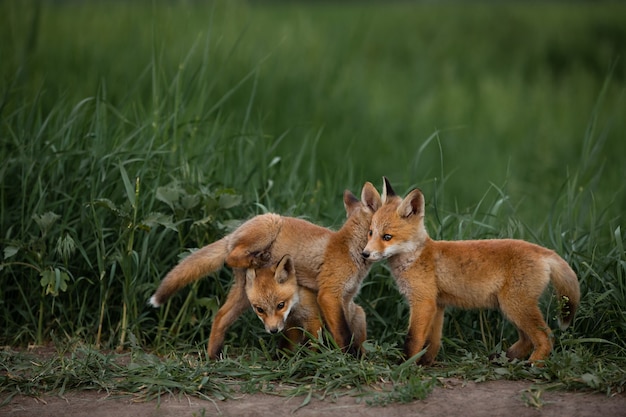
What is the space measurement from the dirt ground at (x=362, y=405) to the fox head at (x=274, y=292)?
62cm

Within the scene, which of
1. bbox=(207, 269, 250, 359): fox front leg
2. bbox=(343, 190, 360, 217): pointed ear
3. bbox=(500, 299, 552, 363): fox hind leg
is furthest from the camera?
bbox=(343, 190, 360, 217): pointed ear

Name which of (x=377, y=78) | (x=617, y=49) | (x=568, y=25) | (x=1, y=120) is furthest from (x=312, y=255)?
(x=568, y=25)

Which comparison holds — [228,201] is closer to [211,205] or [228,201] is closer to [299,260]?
[211,205]

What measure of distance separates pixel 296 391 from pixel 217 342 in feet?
3.10

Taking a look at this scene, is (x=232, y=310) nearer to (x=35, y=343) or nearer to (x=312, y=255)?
(x=312, y=255)

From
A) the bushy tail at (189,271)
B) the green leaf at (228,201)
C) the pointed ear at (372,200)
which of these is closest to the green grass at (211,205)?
the green leaf at (228,201)

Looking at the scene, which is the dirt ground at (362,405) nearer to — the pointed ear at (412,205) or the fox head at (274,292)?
the fox head at (274,292)

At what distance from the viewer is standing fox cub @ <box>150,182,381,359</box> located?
569cm

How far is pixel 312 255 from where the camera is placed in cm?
579

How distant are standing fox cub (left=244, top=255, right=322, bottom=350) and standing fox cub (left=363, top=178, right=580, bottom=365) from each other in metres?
0.56

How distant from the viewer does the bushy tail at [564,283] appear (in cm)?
535

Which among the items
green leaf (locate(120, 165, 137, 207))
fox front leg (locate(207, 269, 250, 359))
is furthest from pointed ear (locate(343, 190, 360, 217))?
green leaf (locate(120, 165, 137, 207))

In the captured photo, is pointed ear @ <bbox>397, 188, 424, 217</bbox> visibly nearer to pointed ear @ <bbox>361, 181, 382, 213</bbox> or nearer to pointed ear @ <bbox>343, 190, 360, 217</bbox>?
pointed ear @ <bbox>361, 181, 382, 213</bbox>

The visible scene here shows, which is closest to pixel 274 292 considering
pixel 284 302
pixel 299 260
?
pixel 284 302
